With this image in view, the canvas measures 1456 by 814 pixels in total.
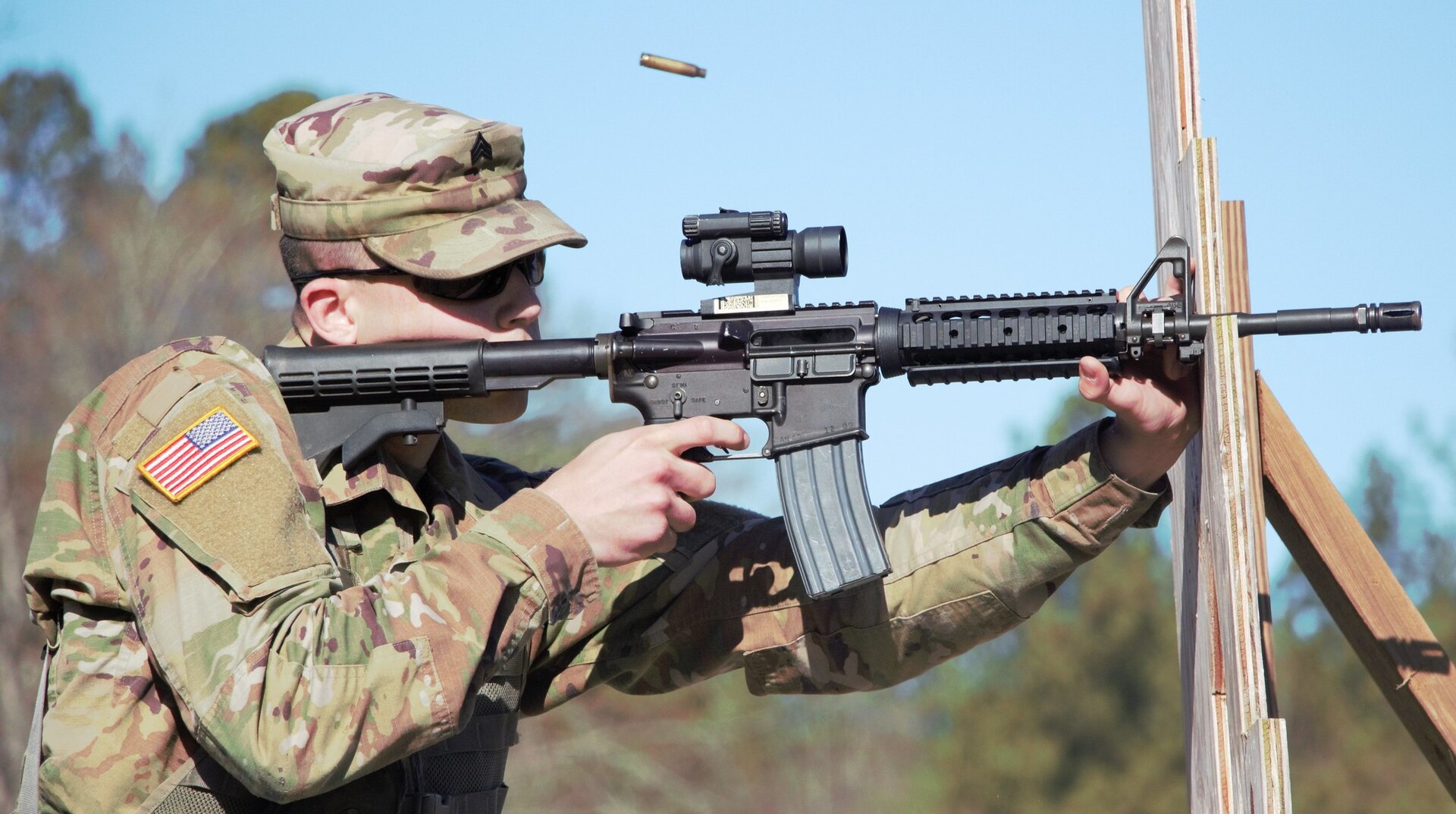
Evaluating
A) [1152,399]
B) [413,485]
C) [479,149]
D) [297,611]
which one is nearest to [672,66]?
[479,149]

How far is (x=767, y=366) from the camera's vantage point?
4.08m

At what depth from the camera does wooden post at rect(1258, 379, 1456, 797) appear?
3.50 m

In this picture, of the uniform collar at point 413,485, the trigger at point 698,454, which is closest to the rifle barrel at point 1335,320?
the trigger at point 698,454

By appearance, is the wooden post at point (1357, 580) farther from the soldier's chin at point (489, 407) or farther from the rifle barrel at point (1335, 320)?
the soldier's chin at point (489, 407)

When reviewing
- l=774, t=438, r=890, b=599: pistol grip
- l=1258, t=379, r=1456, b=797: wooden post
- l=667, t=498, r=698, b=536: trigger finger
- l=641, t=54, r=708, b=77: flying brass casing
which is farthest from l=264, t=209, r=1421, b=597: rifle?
l=641, t=54, r=708, b=77: flying brass casing

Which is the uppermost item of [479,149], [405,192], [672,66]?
[672,66]

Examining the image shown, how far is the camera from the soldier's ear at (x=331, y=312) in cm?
405

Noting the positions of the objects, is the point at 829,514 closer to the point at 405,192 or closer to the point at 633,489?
the point at 633,489

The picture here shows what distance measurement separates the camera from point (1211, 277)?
3330 mm

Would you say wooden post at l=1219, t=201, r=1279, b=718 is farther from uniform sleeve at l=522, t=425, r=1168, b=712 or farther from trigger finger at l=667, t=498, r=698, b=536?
trigger finger at l=667, t=498, r=698, b=536

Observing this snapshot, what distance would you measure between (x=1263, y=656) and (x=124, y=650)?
245 centimetres

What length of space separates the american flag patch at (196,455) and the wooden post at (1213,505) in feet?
7.01

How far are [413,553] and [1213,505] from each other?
78.6 inches

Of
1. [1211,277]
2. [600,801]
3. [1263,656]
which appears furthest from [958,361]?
[600,801]
